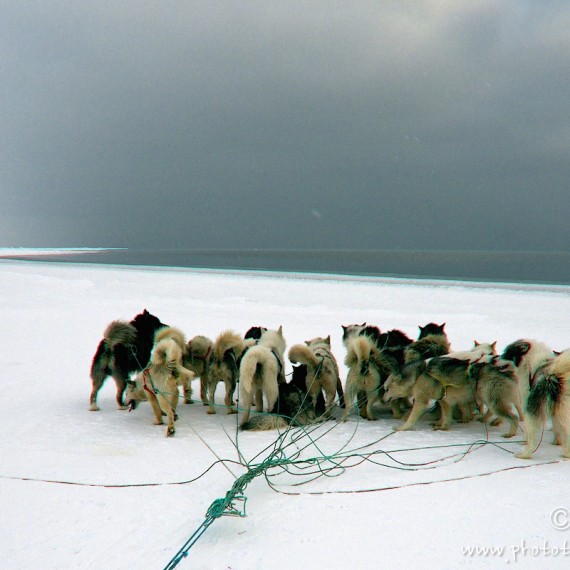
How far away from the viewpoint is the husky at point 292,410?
4781 mm

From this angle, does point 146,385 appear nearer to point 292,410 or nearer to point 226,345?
point 226,345

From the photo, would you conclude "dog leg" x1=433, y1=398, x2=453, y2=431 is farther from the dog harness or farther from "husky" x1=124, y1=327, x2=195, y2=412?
the dog harness

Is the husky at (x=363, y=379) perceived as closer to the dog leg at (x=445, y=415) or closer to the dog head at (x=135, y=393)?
the dog leg at (x=445, y=415)

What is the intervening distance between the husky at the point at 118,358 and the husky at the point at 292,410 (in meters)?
1.61

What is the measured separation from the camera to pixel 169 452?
4.09 m

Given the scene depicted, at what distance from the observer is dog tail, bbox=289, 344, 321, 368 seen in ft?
17.1

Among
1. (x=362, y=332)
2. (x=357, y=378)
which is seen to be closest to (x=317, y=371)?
(x=357, y=378)

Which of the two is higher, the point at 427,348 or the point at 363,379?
the point at 427,348

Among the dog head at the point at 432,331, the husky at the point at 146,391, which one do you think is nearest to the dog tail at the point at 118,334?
the husky at the point at 146,391

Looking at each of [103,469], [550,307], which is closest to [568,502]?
[103,469]

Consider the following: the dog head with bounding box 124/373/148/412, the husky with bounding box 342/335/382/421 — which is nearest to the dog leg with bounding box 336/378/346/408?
the husky with bounding box 342/335/382/421

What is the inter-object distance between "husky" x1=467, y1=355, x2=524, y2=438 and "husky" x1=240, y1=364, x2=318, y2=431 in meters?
1.69

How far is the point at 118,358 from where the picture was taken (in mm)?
5406

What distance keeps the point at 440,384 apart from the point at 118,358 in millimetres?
3621
